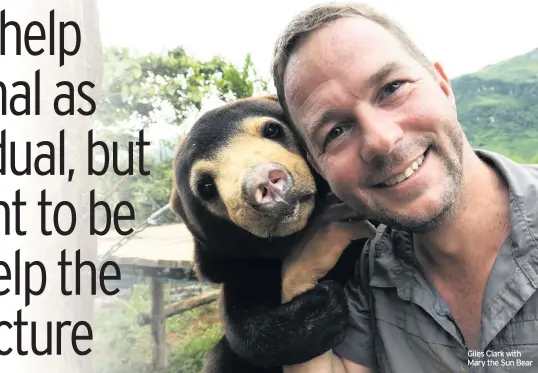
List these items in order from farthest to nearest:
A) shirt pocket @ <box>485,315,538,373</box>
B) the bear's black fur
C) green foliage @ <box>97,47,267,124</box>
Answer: green foliage @ <box>97,47,267,124</box>
the bear's black fur
shirt pocket @ <box>485,315,538,373</box>

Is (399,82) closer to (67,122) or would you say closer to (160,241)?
(67,122)

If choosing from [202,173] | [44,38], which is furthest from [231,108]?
[44,38]

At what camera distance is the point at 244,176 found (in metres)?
1.55

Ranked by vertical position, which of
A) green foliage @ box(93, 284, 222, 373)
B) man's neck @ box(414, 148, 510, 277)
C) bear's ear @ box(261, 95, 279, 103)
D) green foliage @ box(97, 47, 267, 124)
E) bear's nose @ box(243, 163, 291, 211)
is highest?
green foliage @ box(97, 47, 267, 124)

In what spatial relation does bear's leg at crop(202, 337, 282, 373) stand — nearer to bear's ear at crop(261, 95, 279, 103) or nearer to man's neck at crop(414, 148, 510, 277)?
man's neck at crop(414, 148, 510, 277)

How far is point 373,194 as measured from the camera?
3.95ft

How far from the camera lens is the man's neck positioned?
127cm

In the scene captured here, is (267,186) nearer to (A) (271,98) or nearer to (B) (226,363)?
(A) (271,98)

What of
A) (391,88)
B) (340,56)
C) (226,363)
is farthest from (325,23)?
(226,363)

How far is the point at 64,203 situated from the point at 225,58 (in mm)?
1489

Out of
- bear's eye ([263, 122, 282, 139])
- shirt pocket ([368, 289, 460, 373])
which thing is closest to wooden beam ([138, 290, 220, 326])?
bear's eye ([263, 122, 282, 139])

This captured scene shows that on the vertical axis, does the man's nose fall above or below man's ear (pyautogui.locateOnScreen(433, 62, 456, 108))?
below

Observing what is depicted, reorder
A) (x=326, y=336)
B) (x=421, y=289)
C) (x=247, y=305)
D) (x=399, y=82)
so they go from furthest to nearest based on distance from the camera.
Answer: (x=247, y=305), (x=326, y=336), (x=421, y=289), (x=399, y=82)

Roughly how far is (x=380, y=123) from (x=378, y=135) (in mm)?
36
